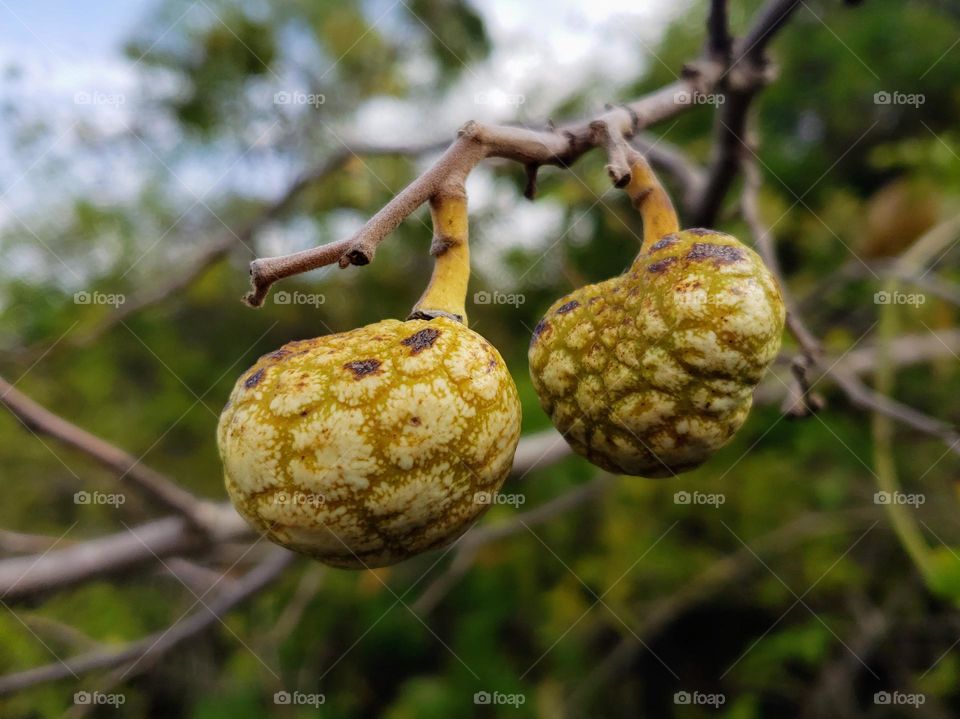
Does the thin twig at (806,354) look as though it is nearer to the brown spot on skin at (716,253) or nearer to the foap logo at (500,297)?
the brown spot on skin at (716,253)

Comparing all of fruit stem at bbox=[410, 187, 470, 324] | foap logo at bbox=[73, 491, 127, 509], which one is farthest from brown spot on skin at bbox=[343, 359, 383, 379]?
foap logo at bbox=[73, 491, 127, 509]

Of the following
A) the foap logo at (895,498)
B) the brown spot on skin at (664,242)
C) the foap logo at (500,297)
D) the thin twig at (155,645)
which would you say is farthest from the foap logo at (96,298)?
the foap logo at (895,498)

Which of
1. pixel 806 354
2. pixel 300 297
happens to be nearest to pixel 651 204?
pixel 806 354

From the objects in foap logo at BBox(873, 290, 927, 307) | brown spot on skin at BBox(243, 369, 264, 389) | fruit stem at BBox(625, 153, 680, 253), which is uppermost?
fruit stem at BBox(625, 153, 680, 253)

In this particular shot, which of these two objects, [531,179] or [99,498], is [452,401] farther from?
[99,498]

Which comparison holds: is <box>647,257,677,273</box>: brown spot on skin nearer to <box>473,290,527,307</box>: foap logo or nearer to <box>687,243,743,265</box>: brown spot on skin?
<box>687,243,743,265</box>: brown spot on skin

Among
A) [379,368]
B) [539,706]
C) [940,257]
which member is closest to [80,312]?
[539,706]

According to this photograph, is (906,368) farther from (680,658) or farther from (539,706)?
(539,706)
